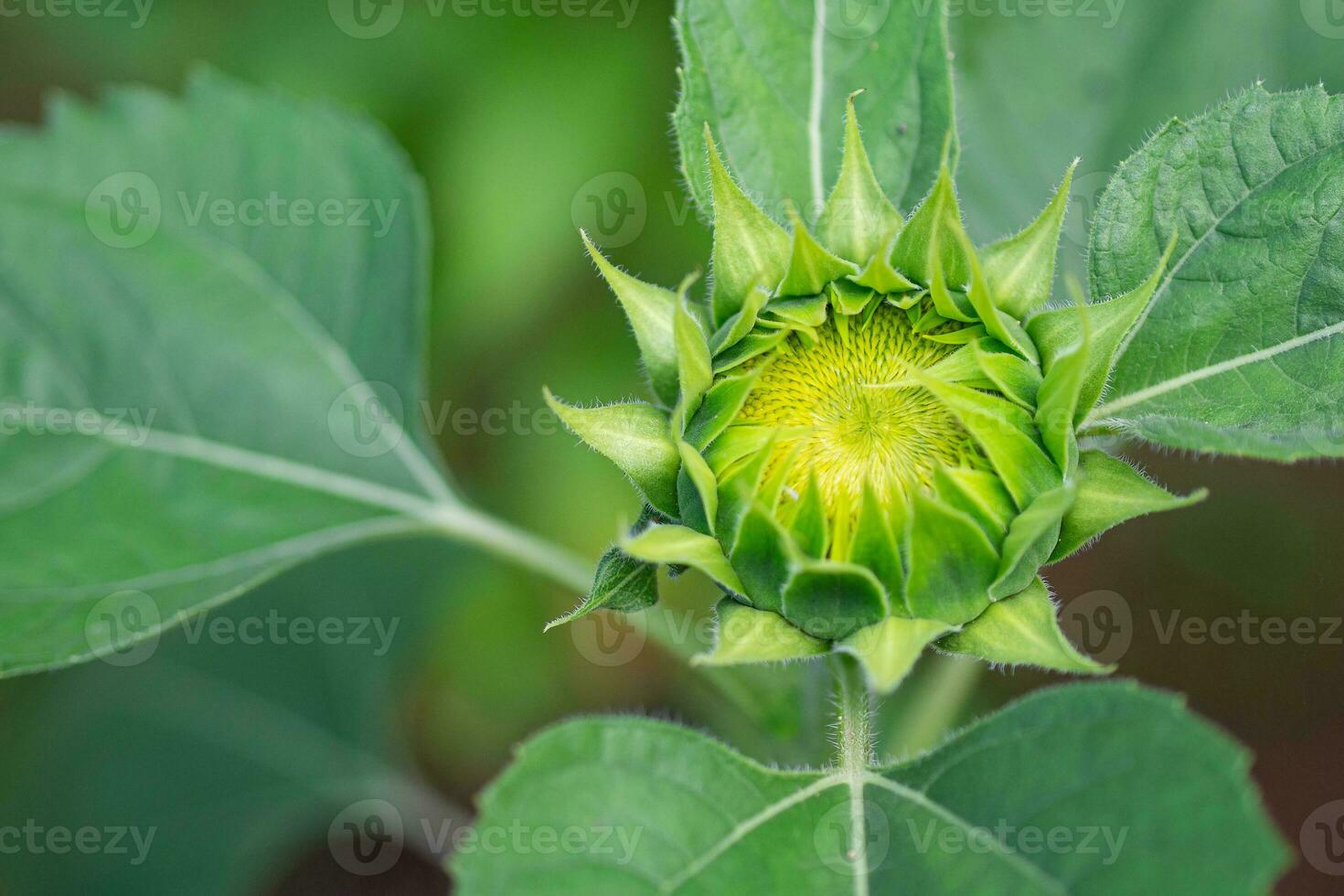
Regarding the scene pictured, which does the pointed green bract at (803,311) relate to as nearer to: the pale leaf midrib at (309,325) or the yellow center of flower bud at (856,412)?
the yellow center of flower bud at (856,412)

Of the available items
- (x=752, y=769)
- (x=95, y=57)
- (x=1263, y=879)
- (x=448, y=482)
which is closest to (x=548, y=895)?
(x=752, y=769)

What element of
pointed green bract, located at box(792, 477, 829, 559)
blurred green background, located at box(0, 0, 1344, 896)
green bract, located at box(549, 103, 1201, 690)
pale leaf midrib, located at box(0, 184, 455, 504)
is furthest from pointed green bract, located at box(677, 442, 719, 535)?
blurred green background, located at box(0, 0, 1344, 896)

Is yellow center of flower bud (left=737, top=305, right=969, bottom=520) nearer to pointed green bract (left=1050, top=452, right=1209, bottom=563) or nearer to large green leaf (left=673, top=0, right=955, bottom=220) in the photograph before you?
pointed green bract (left=1050, top=452, right=1209, bottom=563)

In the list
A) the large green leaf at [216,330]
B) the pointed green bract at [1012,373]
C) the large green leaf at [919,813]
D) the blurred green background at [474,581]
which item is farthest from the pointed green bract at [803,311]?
the blurred green background at [474,581]

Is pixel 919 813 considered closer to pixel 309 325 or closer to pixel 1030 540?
pixel 1030 540

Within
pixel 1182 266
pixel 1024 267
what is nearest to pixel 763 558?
pixel 1024 267

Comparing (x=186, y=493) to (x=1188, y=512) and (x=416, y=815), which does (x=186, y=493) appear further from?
(x=1188, y=512)
